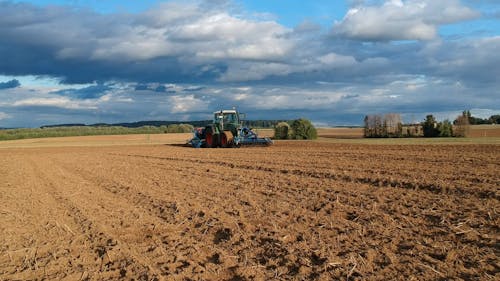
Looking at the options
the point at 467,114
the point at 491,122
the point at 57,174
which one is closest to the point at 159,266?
the point at 57,174

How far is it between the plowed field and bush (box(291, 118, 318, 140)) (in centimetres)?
2729

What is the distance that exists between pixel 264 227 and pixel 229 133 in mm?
21744

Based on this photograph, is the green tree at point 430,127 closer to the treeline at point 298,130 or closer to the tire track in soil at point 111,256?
the treeline at point 298,130

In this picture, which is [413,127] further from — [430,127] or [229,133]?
[229,133]

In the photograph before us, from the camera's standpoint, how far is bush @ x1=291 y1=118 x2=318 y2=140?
41812 mm

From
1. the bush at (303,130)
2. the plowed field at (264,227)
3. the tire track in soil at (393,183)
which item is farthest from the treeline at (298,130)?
the plowed field at (264,227)

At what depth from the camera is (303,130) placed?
137 feet

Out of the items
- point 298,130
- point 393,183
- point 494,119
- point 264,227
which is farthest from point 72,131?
point 264,227

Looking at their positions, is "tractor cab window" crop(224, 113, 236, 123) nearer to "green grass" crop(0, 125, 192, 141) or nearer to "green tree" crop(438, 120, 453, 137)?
"green tree" crop(438, 120, 453, 137)

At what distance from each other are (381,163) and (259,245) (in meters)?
10.2

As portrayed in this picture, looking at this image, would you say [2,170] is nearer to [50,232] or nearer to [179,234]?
[50,232]

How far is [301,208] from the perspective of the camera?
9242mm

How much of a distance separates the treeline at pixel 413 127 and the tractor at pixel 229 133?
16.9 meters

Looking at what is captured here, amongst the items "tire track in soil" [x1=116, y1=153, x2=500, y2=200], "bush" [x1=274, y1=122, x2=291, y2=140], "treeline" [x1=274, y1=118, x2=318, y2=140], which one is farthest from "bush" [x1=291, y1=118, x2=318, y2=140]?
"tire track in soil" [x1=116, y1=153, x2=500, y2=200]
